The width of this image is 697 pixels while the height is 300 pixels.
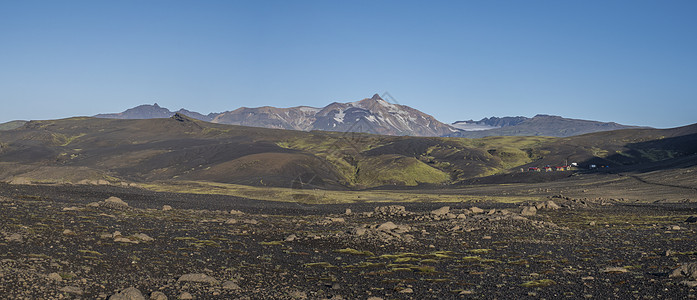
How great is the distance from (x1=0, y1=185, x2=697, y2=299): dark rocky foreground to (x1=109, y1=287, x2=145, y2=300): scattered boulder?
0.41ft

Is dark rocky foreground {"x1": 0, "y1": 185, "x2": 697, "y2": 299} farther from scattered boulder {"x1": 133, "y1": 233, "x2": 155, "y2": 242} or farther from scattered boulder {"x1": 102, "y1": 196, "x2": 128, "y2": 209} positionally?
scattered boulder {"x1": 102, "y1": 196, "x2": 128, "y2": 209}

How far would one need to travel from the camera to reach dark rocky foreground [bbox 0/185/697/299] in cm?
2295

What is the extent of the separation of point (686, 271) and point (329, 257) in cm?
1842

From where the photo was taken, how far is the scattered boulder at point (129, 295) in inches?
790

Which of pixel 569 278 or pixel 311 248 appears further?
pixel 311 248

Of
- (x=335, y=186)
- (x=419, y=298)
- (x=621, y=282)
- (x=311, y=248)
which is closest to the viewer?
(x=419, y=298)

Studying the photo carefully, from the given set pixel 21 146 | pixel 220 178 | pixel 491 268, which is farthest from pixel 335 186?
pixel 21 146

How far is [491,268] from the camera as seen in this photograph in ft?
95.0

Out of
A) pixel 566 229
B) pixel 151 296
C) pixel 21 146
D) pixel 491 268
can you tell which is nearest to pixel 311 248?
pixel 491 268

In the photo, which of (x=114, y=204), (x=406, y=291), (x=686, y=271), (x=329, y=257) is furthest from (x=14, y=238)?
(x=686, y=271)

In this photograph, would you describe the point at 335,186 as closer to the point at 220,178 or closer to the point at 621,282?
the point at 220,178

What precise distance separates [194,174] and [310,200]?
75.5 metres

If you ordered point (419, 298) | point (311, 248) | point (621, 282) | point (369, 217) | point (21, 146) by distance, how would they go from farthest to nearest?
point (21, 146), point (369, 217), point (311, 248), point (621, 282), point (419, 298)

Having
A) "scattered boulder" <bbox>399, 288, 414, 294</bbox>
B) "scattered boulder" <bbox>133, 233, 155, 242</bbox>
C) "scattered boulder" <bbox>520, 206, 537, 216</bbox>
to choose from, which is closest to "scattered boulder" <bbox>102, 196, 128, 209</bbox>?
"scattered boulder" <bbox>133, 233, 155, 242</bbox>
